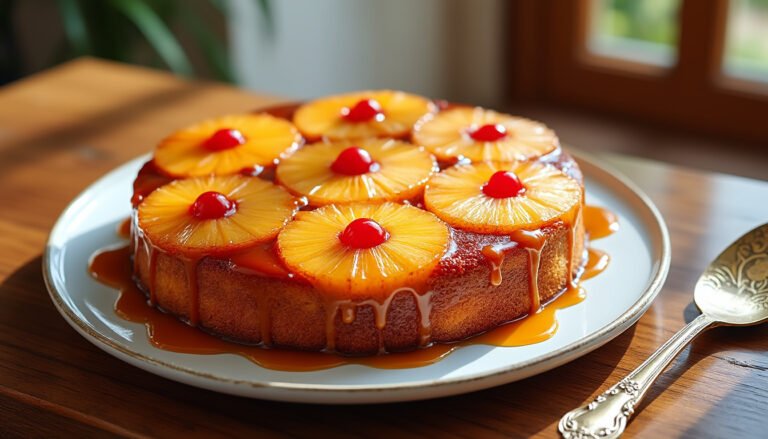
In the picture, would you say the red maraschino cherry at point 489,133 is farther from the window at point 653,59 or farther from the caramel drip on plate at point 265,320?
the window at point 653,59

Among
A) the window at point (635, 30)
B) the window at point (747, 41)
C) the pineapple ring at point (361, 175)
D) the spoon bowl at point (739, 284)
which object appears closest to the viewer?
the spoon bowl at point (739, 284)

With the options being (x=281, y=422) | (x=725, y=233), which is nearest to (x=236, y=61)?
(x=725, y=233)

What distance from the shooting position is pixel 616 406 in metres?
1.14

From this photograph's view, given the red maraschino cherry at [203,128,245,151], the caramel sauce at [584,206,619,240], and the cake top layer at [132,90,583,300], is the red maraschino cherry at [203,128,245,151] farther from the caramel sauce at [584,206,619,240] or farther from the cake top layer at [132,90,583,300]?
the caramel sauce at [584,206,619,240]

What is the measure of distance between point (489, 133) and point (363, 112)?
24 centimetres

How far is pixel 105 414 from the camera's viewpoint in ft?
3.87

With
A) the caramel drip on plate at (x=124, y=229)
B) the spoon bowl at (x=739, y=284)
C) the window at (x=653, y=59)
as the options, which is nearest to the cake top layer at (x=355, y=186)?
the caramel drip on plate at (x=124, y=229)

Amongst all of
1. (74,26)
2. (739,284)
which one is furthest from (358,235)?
(74,26)

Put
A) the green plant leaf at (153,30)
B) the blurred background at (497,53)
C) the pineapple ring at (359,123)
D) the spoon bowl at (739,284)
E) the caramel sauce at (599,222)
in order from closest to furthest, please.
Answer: the spoon bowl at (739,284) → the caramel sauce at (599,222) → the pineapple ring at (359,123) → the green plant leaf at (153,30) → the blurred background at (497,53)

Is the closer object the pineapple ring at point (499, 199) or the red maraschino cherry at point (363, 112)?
the pineapple ring at point (499, 199)

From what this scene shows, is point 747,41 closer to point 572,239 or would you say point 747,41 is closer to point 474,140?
point 474,140

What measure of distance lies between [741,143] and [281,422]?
280 centimetres

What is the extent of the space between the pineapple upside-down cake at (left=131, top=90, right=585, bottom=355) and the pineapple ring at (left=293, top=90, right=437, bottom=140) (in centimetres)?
5

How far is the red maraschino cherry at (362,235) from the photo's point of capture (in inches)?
49.6
